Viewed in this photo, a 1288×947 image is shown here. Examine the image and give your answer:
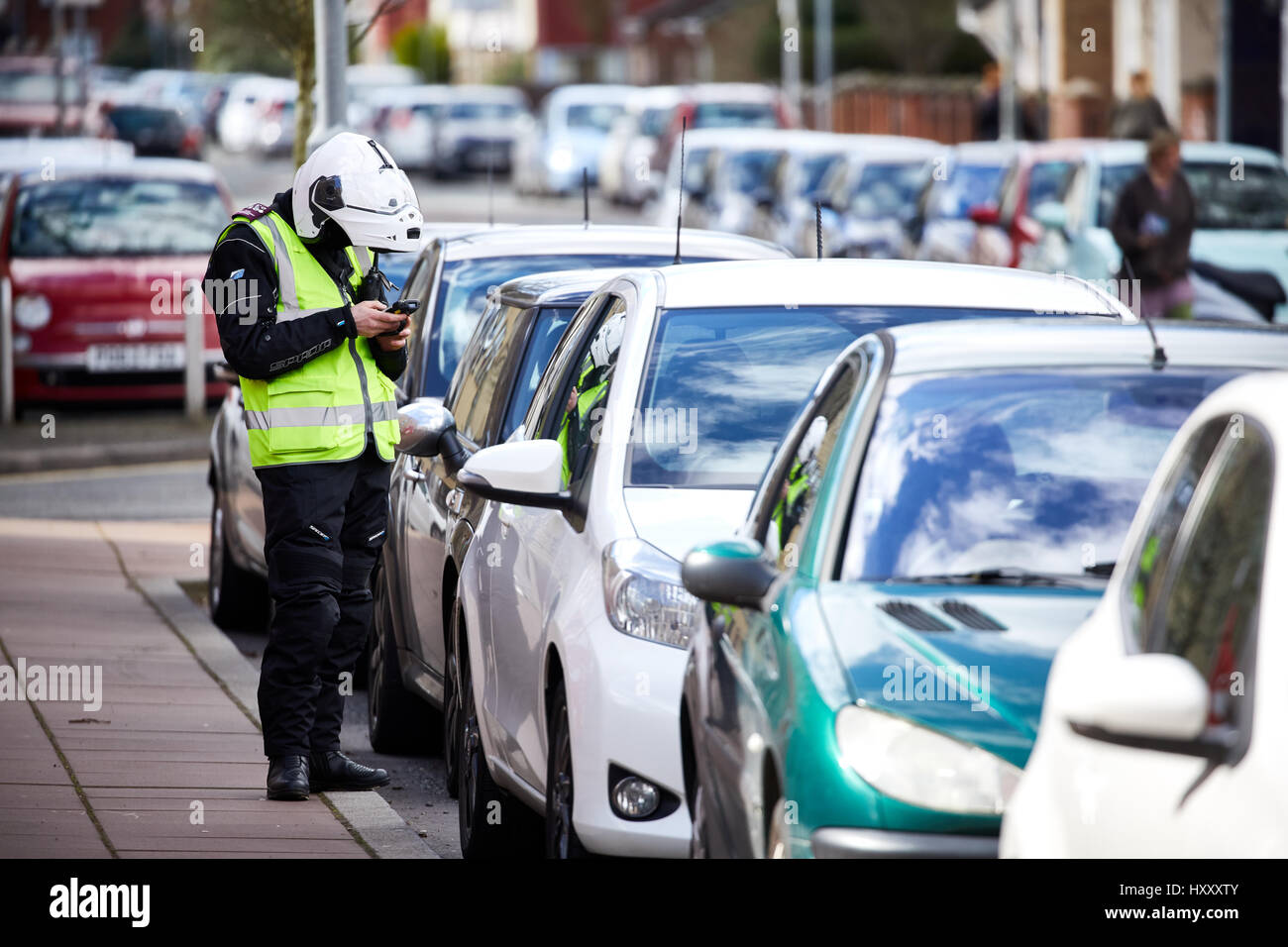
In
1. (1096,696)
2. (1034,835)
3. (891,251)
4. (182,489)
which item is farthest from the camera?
(891,251)

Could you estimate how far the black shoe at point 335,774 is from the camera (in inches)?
307

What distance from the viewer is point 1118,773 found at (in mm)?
3682

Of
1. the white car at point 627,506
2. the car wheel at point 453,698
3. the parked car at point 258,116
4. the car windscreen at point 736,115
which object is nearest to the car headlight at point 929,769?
the white car at point 627,506

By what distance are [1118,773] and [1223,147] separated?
676 inches

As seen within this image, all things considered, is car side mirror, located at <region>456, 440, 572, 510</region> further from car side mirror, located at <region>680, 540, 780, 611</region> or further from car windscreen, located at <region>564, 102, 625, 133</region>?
car windscreen, located at <region>564, 102, 625, 133</region>

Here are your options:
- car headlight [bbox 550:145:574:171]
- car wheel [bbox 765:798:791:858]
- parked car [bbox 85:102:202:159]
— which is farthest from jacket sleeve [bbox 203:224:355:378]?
car headlight [bbox 550:145:574:171]

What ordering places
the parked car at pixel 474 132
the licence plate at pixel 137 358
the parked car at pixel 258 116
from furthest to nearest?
the parked car at pixel 258 116
the parked car at pixel 474 132
the licence plate at pixel 137 358

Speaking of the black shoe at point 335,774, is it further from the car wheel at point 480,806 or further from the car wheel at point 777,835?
the car wheel at point 777,835

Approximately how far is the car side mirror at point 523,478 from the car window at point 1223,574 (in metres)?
2.73

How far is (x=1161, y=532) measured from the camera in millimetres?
4102

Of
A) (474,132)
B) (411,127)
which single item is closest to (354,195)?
(474,132)

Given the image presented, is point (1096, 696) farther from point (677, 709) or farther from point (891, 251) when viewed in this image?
point (891, 251)

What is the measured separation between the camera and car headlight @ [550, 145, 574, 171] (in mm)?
47656
